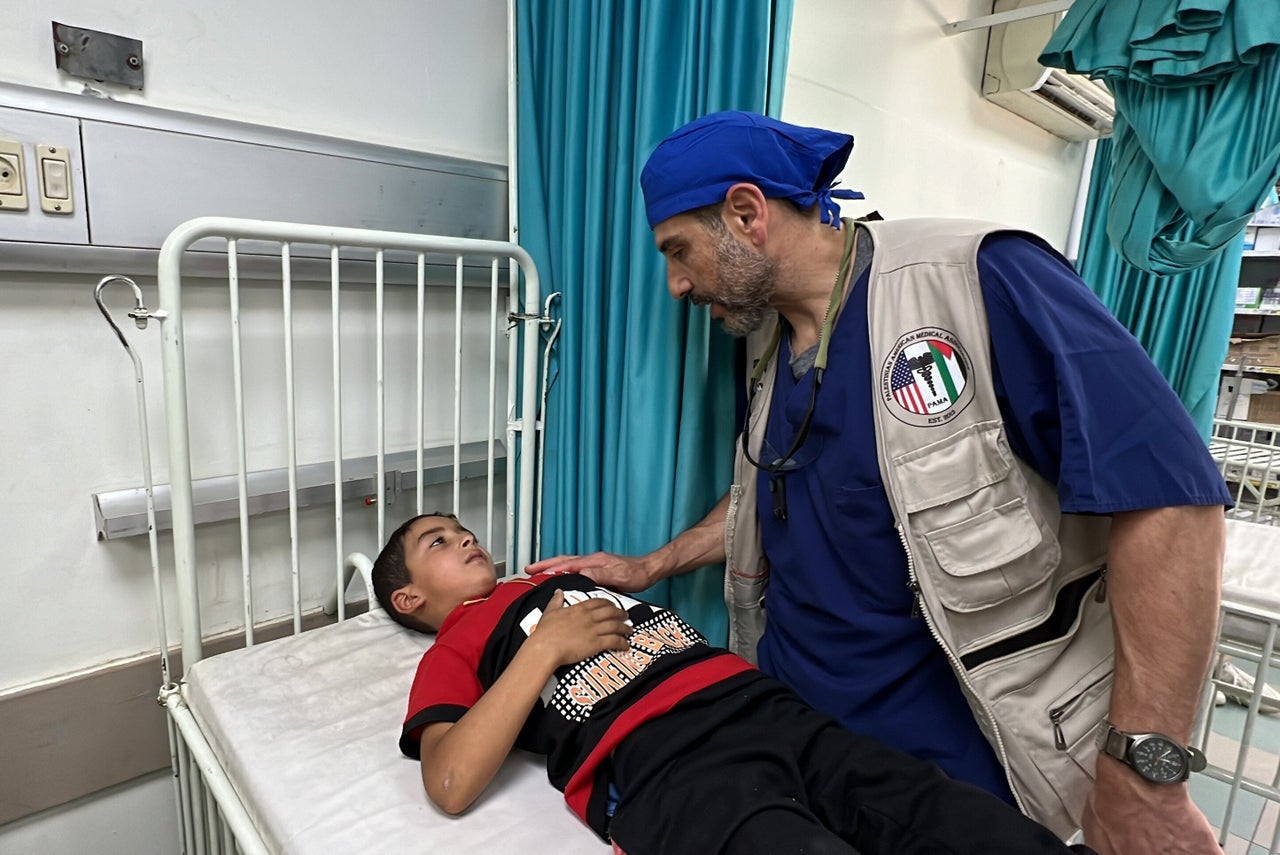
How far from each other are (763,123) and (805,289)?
27 centimetres

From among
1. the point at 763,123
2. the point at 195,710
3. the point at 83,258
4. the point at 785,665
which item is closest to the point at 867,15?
the point at 763,123

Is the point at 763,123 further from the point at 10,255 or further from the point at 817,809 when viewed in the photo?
the point at 10,255

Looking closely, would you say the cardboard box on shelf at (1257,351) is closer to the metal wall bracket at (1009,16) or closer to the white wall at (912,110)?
the white wall at (912,110)

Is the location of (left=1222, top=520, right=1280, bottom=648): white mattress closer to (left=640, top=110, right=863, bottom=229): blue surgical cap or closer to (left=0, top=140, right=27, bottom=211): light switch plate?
(left=640, top=110, right=863, bottom=229): blue surgical cap

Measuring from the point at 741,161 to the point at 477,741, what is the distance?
36.3 inches

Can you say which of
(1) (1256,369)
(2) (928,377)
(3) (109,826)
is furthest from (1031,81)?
(3) (109,826)

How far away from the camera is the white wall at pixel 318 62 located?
118cm

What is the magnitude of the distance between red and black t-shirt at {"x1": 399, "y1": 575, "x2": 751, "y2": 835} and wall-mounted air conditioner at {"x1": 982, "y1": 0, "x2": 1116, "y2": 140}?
8.43ft

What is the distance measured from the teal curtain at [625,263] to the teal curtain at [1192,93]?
0.92m

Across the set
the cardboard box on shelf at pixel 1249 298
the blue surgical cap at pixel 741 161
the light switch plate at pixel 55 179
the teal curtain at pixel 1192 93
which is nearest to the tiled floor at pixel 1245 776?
the teal curtain at pixel 1192 93

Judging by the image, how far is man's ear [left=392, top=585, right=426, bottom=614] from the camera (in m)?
1.34

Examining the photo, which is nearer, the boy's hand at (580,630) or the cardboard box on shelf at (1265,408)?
the boy's hand at (580,630)

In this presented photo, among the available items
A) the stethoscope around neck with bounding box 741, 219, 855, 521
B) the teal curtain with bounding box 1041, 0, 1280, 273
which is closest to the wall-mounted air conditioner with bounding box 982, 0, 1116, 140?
the teal curtain with bounding box 1041, 0, 1280, 273

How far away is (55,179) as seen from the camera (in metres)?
1.13
